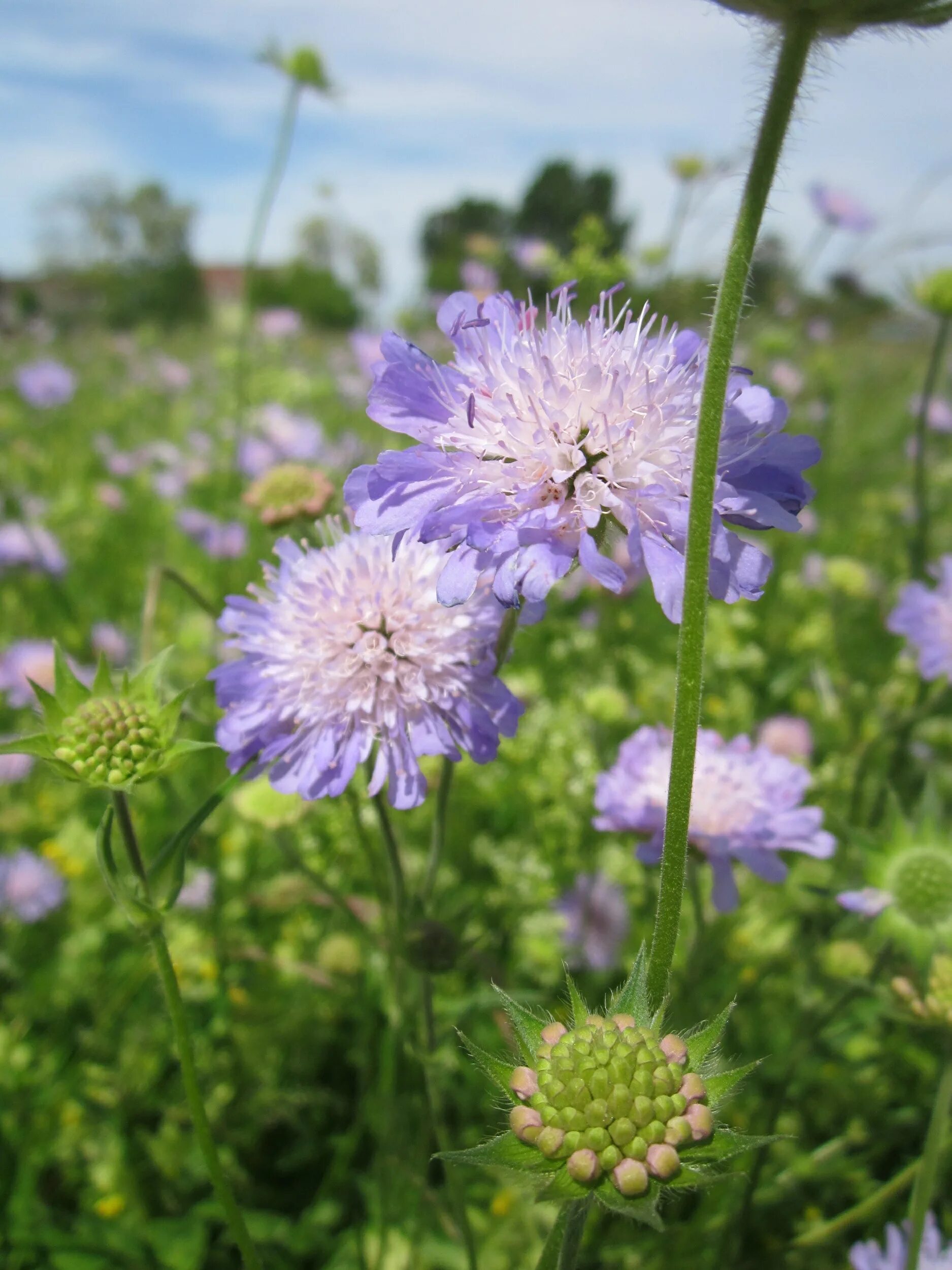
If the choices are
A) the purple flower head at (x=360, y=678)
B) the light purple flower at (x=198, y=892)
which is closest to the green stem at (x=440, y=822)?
the purple flower head at (x=360, y=678)

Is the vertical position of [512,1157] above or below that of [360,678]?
below

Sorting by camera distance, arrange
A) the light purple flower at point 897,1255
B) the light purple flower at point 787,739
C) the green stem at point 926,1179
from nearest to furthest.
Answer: the green stem at point 926,1179, the light purple flower at point 897,1255, the light purple flower at point 787,739

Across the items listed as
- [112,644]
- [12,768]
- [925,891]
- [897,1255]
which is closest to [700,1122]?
[925,891]

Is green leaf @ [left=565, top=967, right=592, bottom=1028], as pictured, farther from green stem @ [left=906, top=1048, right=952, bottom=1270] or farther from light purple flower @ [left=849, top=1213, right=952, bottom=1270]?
light purple flower @ [left=849, top=1213, right=952, bottom=1270]

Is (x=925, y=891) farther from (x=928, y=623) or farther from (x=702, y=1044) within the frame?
(x=928, y=623)

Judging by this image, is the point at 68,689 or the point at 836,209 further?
the point at 836,209

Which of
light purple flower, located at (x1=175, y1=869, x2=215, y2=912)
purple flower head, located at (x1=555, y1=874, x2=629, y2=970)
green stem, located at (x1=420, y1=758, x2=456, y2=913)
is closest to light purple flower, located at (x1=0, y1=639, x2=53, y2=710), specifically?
light purple flower, located at (x1=175, y1=869, x2=215, y2=912)

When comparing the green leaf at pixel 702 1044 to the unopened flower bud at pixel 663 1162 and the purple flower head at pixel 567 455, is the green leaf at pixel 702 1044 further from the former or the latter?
the purple flower head at pixel 567 455
